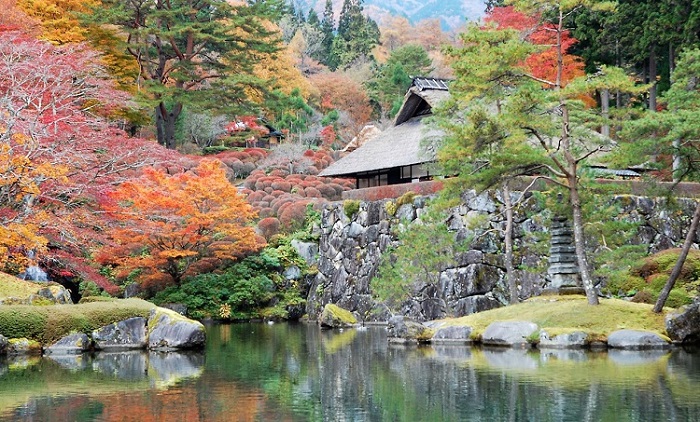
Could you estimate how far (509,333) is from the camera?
15.9m

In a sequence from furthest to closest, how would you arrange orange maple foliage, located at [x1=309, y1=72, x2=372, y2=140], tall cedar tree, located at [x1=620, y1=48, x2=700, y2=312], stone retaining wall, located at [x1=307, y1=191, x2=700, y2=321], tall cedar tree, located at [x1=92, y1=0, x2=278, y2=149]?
orange maple foliage, located at [x1=309, y1=72, x2=372, y2=140]
tall cedar tree, located at [x1=92, y1=0, x2=278, y2=149]
stone retaining wall, located at [x1=307, y1=191, x2=700, y2=321]
tall cedar tree, located at [x1=620, y1=48, x2=700, y2=312]

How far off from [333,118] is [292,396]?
119 ft

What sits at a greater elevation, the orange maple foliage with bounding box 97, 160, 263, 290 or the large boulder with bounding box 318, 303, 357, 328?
the orange maple foliage with bounding box 97, 160, 263, 290

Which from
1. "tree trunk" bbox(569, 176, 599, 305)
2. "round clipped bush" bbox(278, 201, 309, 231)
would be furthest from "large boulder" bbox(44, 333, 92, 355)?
"round clipped bush" bbox(278, 201, 309, 231)

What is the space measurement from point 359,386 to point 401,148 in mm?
16532

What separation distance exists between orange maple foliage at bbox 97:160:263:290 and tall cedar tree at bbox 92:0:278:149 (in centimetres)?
800

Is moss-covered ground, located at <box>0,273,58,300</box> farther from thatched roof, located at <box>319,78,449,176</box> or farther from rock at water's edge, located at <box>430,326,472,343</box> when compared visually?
thatched roof, located at <box>319,78,449,176</box>

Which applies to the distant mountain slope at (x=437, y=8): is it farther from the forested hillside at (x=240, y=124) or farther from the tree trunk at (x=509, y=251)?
the tree trunk at (x=509, y=251)

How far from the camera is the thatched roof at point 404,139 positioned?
2652 centimetres

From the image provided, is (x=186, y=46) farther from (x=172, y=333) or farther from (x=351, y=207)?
(x=172, y=333)

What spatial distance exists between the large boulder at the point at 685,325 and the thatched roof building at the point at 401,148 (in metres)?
11.8

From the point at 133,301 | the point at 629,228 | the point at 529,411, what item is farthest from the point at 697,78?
the point at 133,301

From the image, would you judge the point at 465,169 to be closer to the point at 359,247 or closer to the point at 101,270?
the point at 359,247

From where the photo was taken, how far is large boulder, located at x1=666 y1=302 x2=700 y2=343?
14.8 metres
